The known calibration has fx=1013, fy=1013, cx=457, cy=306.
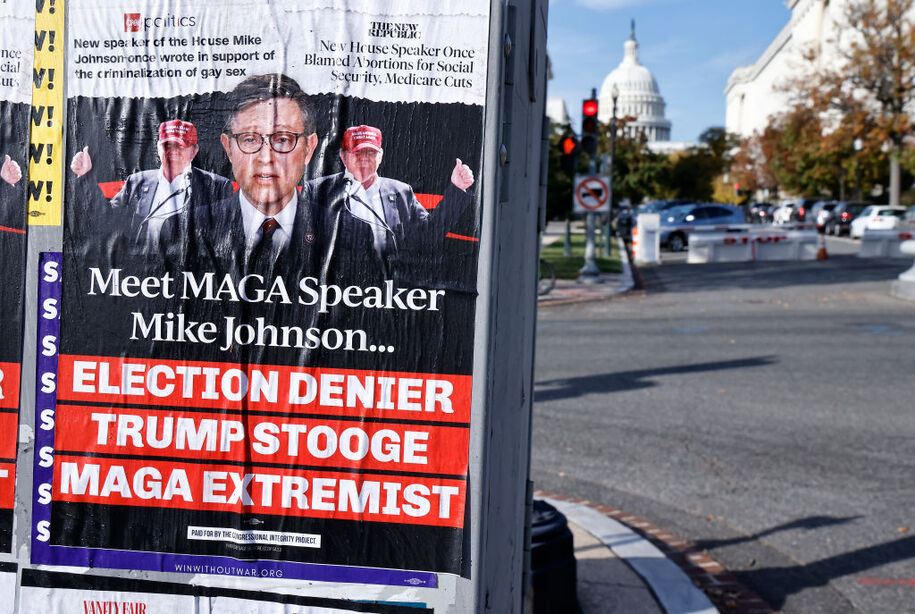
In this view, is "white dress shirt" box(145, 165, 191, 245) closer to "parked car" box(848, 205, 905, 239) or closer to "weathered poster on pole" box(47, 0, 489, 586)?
"weathered poster on pole" box(47, 0, 489, 586)

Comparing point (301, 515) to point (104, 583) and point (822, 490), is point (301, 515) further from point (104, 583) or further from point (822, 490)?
point (822, 490)

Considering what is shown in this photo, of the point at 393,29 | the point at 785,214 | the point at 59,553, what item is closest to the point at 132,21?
the point at 393,29

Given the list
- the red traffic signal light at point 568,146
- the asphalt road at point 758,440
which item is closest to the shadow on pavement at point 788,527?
the asphalt road at point 758,440

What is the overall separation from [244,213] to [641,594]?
3037mm

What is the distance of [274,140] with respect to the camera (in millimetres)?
2258

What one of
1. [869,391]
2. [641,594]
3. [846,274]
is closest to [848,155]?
[846,274]

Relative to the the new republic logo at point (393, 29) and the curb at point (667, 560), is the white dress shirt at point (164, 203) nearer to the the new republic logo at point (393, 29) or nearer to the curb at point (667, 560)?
the the new republic logo at point (393, 29)

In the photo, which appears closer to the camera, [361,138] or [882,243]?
[361,138]

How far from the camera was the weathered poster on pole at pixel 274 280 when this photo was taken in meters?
2.22

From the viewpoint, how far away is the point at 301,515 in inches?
90.9

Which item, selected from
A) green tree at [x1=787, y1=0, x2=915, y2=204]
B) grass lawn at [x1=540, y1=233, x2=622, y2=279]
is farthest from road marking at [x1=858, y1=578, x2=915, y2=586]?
green tree at [x1=787, y1=0, x2=915, y2=204]

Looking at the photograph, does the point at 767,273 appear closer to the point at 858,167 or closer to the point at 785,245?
the point at 785,245

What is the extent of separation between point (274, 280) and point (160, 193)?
335 mm

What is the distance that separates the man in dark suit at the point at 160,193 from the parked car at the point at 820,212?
49.9 meters
